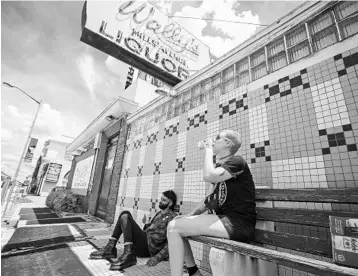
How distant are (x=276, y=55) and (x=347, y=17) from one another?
2.60ft

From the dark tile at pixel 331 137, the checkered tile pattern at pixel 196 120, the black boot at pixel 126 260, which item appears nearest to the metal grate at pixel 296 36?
the dark tile at pixel 331 137

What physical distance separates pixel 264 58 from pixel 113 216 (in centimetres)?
585

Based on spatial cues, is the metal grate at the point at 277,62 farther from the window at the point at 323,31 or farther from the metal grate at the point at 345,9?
the metal grate at the point at 345,9

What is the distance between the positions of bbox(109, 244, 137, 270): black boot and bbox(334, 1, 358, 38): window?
3.90m

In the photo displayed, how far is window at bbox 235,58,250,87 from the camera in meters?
3.02

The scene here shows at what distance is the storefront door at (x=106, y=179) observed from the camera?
7277mm

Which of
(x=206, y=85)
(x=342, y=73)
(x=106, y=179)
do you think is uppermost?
(x=206, y=85)

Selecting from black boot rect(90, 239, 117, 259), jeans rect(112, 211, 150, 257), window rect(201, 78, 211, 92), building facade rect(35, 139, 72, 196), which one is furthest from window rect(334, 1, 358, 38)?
building facade rect(35, 139, 72, 196)

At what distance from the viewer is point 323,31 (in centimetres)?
221

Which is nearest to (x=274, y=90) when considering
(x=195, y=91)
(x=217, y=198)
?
(x=217, y=198)

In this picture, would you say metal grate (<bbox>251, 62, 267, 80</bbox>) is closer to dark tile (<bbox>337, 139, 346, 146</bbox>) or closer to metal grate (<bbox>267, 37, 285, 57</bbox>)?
metal grate (<bbox>267, 37, 285, 57</bbox>)

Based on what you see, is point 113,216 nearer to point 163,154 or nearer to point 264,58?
point 163,154

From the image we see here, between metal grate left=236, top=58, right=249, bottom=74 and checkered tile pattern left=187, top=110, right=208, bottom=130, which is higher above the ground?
metal grate left=236, top=58, right=249, bottom=74

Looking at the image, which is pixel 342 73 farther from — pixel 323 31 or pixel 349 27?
pixel 323 31
